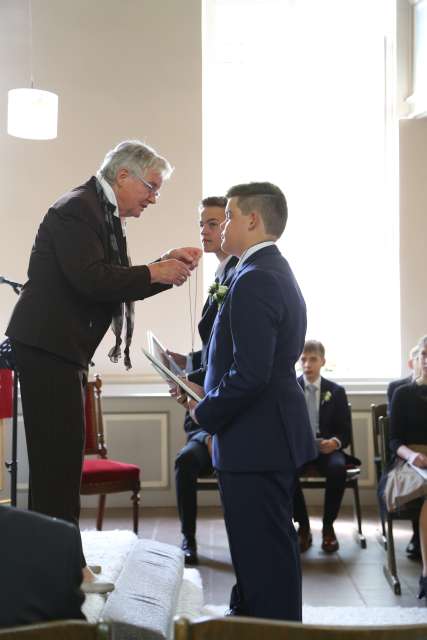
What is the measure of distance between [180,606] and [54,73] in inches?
185

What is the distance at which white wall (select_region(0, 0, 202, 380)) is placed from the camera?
264 inches

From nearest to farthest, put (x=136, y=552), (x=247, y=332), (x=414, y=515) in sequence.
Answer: (x=247, y=332), (x=136, y=552), (x=414, y=515)

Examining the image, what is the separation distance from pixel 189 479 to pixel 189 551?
0.41 m

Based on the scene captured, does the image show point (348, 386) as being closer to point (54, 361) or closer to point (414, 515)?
point (414, 515)

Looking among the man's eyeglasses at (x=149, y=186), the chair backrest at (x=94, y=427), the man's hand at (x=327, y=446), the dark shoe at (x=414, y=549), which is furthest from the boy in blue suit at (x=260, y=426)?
the chair backrest at (x=94, y=427)

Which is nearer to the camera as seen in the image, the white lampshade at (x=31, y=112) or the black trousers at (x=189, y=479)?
the black trousers at (x=189, y=479)

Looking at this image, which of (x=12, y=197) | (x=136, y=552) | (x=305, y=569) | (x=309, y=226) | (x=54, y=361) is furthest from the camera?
(x=309, y=226)

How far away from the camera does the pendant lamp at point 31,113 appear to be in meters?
5.77

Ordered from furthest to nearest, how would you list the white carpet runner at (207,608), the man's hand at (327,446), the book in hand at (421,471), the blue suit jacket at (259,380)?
the man's hand at (327,446) < the book in hand at (421,471) < the white carpet runner at (207,608) < the blue suit jacket at (259,380)

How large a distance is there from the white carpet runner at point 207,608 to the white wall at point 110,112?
3032mm

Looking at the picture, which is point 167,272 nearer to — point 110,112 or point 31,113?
point 31,113

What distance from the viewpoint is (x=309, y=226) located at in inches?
285

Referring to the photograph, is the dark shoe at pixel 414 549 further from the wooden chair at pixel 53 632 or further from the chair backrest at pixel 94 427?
the wooden chair at pixel 53 632

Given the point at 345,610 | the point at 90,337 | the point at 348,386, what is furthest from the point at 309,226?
the point at 90,337
